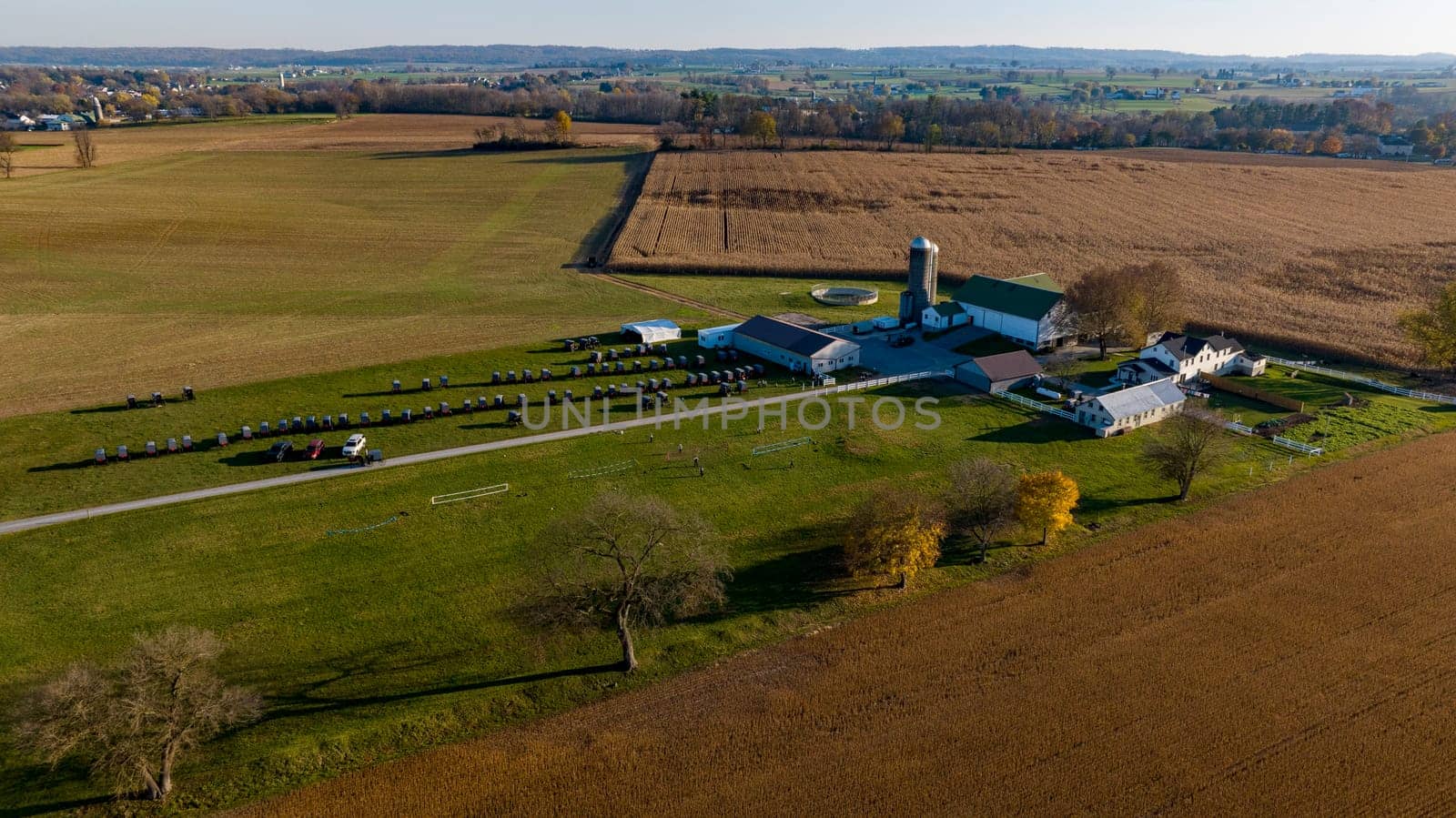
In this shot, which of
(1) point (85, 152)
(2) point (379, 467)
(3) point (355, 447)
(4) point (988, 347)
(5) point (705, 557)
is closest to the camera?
(5) point (705, 557)

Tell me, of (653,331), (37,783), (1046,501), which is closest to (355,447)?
(37,783)

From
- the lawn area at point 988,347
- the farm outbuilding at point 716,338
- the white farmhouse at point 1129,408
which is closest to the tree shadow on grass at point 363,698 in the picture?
the white farmhouse at point 1129,408

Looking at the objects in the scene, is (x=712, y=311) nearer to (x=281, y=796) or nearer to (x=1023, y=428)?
(x=1023, y=428)

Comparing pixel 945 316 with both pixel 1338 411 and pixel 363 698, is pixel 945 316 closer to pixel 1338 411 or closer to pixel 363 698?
pixel 1338 411

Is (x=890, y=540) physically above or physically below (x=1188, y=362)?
below

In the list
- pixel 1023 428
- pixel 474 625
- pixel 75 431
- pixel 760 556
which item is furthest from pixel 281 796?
pixel 1023 428

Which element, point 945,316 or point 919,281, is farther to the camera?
point 919,281

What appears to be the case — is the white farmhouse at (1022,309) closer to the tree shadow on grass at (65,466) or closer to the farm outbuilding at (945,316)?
the farm outbuilding at (945,316)
